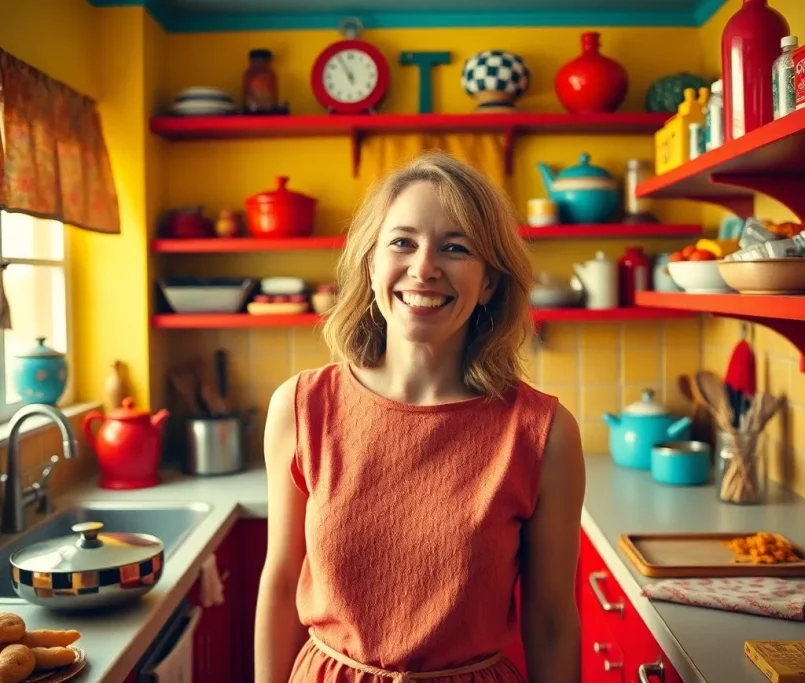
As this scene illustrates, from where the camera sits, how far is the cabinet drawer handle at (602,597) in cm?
185

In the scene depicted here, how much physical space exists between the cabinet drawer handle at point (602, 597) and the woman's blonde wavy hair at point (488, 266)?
2.39 ft

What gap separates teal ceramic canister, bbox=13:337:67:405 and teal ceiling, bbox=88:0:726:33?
1.24m

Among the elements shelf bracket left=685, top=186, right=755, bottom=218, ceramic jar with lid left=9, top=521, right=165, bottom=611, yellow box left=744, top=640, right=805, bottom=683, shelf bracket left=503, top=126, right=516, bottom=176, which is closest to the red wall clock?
shelf bracket left=503, top=126, right=516, bottom=176

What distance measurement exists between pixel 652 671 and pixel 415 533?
57 centimetres

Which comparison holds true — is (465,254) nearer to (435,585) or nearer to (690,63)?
(435,585)

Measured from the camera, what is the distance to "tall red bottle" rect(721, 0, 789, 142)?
159 cm

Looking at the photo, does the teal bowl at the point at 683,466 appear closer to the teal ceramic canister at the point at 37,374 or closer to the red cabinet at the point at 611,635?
the red cabinet at the point at 611,635

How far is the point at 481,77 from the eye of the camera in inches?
108

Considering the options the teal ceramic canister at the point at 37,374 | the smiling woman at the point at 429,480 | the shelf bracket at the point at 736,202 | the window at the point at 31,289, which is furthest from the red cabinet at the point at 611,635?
the window at the point at 31,289

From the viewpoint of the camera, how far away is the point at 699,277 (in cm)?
187

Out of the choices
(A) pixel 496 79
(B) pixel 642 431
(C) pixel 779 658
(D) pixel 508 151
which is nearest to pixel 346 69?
(A) pixel 496 79

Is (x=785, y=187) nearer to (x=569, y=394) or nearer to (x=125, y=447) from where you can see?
(x=569, y=394)

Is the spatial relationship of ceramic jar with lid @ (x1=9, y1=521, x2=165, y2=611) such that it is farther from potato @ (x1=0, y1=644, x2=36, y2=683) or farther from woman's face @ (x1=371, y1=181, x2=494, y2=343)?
woman's face @ (x1=371, y1=181, x2=494, y2=343)

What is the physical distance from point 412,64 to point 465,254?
1795 mm
